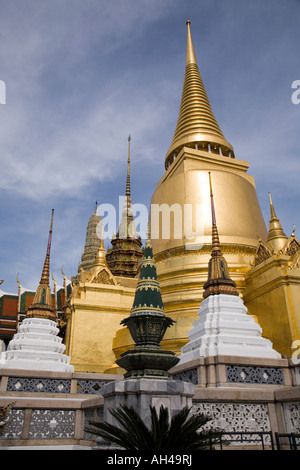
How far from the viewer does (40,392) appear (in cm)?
725

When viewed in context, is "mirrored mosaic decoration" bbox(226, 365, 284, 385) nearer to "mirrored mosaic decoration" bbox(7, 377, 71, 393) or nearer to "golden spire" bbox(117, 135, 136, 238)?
"mirrored mosaic decoration" bbox(7, 377, 71, 393)

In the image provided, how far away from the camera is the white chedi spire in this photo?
26.7 ft

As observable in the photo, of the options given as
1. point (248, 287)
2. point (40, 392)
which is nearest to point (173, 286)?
point (248, 287)

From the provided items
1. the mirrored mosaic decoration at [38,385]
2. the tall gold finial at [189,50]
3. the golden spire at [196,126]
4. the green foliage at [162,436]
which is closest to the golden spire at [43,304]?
the mirrored mosaic decoration at [38,385]

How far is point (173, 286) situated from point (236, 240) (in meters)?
2.67

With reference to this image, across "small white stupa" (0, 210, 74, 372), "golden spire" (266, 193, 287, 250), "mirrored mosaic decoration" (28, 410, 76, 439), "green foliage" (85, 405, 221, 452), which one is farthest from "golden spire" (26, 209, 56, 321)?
"green foliage" (85, 405, 221, 452)

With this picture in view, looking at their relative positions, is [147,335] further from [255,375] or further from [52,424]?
[255,375]

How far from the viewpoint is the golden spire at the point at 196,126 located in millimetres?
16312

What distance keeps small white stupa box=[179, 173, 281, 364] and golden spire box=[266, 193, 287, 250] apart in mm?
3311

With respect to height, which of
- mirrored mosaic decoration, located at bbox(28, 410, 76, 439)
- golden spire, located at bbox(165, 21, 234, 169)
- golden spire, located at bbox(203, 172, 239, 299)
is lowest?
mirrored mosaic decoration, located at bbox(28, 410, 76, 439)

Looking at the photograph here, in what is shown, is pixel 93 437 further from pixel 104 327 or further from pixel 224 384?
pixel 104 327

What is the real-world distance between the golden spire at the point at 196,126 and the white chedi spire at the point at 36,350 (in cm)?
1013

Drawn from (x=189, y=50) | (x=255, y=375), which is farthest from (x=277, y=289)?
(x=189, y=50)
